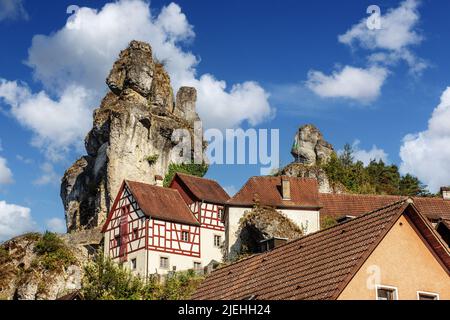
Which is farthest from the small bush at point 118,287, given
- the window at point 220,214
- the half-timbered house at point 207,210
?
the window at point 220,214

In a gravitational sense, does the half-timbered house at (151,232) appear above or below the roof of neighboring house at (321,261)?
above

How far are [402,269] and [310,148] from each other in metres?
52.8

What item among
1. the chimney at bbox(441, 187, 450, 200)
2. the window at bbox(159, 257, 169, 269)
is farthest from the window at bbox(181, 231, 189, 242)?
the chimney at bbox(441, 187, 450, 200)

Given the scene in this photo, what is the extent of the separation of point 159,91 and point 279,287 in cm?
5443

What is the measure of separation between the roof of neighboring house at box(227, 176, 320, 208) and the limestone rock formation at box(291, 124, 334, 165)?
1533 cm

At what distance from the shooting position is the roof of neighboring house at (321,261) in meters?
17.2

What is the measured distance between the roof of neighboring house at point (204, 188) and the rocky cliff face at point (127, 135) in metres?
5.85

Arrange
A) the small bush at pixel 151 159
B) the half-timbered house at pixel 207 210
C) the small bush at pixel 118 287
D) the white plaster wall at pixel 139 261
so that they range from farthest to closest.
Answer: the small bush at pixel 151 159 → the half-timbered house at pixel 207 210 → the white plaster wall at pixel 139 261 → the small bush at pixel 118 287

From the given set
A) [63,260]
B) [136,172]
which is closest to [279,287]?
[63,260]

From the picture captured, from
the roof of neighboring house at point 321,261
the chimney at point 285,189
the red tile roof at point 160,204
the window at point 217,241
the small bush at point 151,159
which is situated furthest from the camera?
the small bush at point 151,159

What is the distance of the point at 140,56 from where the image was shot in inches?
2825

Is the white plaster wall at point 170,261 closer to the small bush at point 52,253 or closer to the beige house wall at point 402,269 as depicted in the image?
the small bush at point 52,253

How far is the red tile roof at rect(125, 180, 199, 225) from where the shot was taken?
179ft
